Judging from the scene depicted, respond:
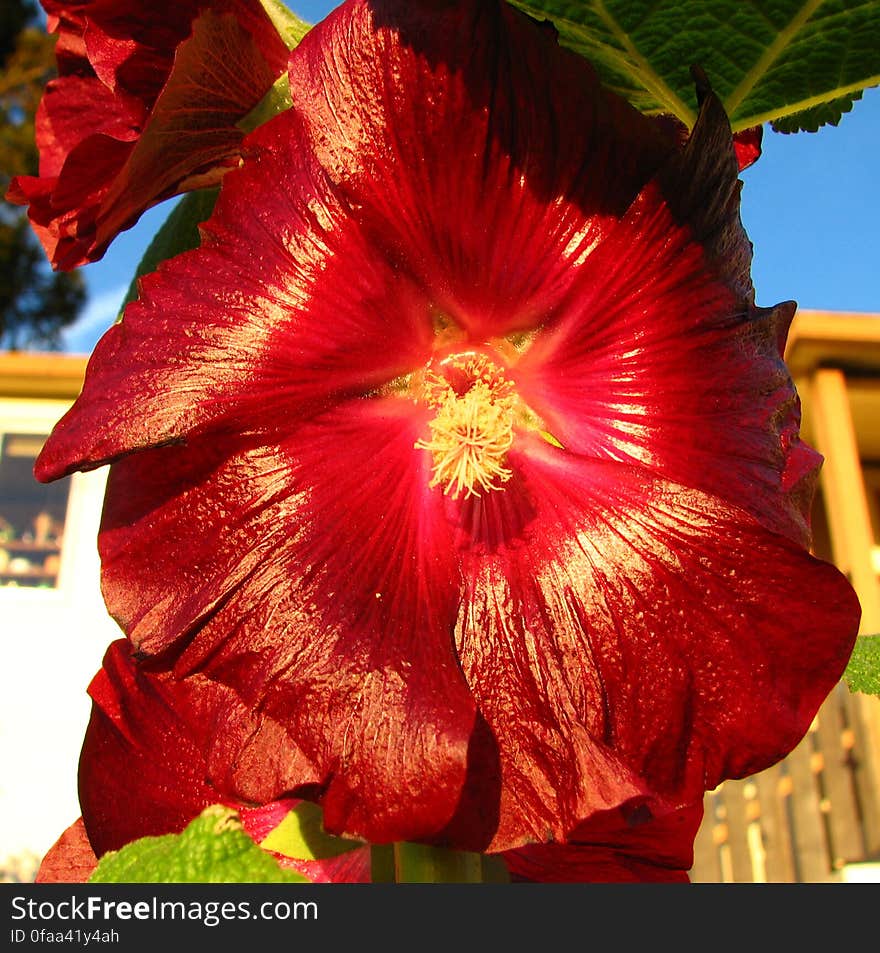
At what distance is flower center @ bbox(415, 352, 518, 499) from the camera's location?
633mm

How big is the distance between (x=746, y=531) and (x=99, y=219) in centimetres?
39

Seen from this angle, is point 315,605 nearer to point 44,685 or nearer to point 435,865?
point 435,865

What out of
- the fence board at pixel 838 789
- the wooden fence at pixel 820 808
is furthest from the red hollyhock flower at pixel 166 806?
the fence board at pixel 838 789

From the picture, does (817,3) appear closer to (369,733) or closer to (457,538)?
(457,538)

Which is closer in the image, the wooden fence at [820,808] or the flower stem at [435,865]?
the flower stem at [435,865]

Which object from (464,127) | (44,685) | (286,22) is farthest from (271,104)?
(44,685)

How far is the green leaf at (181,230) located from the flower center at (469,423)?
0.21m

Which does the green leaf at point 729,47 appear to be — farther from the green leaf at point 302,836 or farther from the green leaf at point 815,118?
the green leaf at point 302,836

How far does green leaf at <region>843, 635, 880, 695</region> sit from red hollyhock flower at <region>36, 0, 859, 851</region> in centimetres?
18

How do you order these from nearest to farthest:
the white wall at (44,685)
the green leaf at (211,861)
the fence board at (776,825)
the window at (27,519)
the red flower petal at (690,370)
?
the green leaf at (211,861) → the red flower petal at (690,370) → the fence board at (776,825) → the white wall at (44,685) → the window at (27,519)

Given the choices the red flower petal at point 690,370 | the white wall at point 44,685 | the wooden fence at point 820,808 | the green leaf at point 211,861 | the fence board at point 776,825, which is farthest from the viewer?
the white wall at point 44,685

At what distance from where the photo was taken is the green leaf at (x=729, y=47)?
57cm

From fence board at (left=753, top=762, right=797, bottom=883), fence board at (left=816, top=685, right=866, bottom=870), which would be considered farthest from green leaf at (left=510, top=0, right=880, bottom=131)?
fence board at (left=753, top=762, right=797, bottom=883)

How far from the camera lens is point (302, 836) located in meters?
0.60
